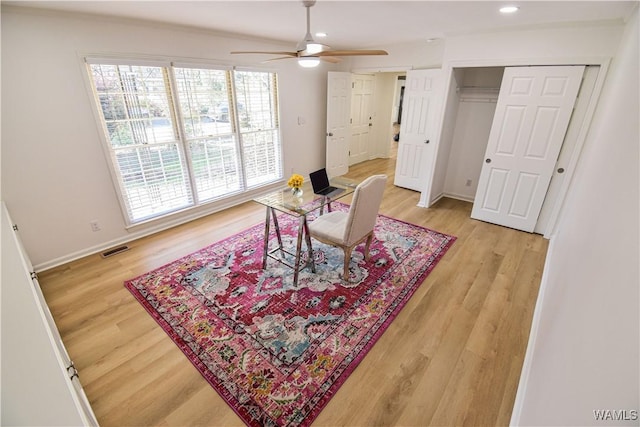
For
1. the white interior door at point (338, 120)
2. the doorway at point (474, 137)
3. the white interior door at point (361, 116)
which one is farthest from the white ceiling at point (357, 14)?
the white interior door at point (361, 116)

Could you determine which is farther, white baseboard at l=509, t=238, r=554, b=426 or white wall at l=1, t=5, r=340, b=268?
white wall at l=1, t=5, r=340, b=268

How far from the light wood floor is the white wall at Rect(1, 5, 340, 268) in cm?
40

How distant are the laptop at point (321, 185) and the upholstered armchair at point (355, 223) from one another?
30cm

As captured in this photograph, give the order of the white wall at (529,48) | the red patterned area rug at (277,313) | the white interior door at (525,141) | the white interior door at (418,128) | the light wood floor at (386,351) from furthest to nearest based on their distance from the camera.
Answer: the white interior door at (418,128) < the white interior door at (525,141) < the white wall at (529,48) < the red patterned area rug at (277,313) < the light wood floor at (386,351)

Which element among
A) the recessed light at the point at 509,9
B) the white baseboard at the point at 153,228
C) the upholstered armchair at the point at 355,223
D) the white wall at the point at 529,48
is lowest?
the white baseboard at the point at 153,228

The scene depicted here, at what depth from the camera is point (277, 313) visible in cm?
231

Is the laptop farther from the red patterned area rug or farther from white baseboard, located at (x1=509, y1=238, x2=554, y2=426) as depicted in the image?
white baseboard, located at (x1=509, y1=238, x2=554, y2=426)

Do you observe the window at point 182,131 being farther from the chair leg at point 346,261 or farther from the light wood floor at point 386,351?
the chair leg at point 346,261

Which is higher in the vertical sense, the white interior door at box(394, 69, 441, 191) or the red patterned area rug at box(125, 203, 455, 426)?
the white interior door at box(394, 69, 441, 191)

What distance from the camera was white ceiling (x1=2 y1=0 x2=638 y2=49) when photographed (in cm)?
234

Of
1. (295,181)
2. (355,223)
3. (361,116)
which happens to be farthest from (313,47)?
(361,116)

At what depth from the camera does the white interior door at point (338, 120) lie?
5.20 meters

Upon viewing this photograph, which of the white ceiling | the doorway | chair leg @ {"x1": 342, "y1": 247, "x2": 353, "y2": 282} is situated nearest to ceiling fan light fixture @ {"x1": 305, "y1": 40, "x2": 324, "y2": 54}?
the white ceiling

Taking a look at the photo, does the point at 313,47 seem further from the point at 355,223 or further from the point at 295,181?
the point at 355,223
